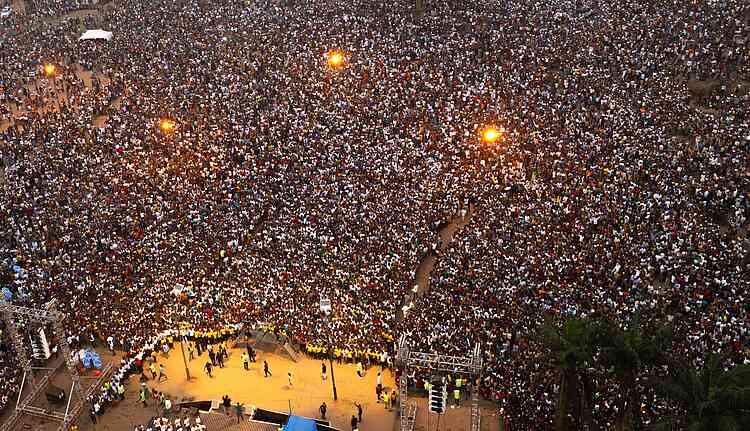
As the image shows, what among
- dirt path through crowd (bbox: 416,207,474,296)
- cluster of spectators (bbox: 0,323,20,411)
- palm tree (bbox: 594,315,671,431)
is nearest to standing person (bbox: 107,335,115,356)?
cluster of spectators (bbox: 0,323,20,411)

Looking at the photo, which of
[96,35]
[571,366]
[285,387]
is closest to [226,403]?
[285,387]

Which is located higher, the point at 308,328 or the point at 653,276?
the point at 653,276

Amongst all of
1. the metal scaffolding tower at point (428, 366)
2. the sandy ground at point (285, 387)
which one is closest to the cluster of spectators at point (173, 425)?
the sandy ground at point (285, 387)

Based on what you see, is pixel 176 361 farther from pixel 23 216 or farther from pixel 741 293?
pixel 741 293

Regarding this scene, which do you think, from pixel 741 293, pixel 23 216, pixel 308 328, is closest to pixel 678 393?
pixel 741 293

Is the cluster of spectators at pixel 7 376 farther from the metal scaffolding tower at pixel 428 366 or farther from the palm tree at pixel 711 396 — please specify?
the palm tree at pixel 711 396
